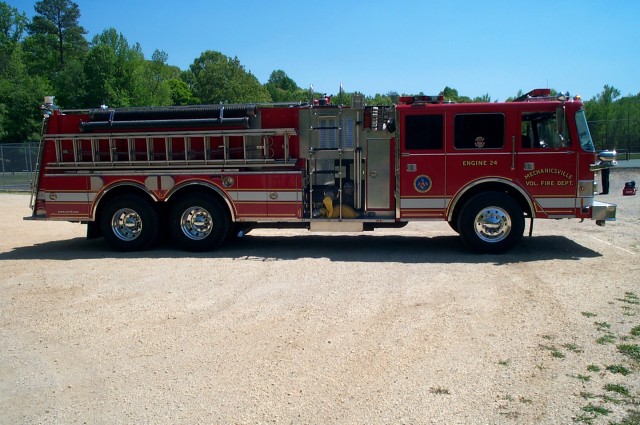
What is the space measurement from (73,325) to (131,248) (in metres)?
4.72

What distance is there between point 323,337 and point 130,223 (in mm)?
6424

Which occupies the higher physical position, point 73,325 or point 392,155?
point 392,155

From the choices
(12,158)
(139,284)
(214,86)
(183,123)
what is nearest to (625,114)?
(183,123)

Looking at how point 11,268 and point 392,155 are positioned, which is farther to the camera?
point 392,155

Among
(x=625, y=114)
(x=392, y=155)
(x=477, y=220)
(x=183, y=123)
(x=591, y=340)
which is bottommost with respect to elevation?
(x=591, y=340)

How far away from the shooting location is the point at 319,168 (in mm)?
10445

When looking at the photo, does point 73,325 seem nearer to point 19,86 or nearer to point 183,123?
point 183,123

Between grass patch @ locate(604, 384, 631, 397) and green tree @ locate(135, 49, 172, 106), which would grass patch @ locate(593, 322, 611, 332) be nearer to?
grass patch @ locate(604, 384, 631, 397)

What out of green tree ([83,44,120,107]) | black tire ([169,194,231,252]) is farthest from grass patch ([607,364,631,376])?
green tree ([83,44,120,107])

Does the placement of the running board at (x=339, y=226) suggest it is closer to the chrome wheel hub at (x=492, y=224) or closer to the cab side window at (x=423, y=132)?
the cab side window at (x=423, y=132)

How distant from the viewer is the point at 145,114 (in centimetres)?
1074

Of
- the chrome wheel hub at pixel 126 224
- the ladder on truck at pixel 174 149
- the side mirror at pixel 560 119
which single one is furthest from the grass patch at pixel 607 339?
the chrome wheel hub at pixel 126 224

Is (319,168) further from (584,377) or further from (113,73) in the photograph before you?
(113,73)

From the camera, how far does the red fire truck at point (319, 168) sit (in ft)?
32.3
